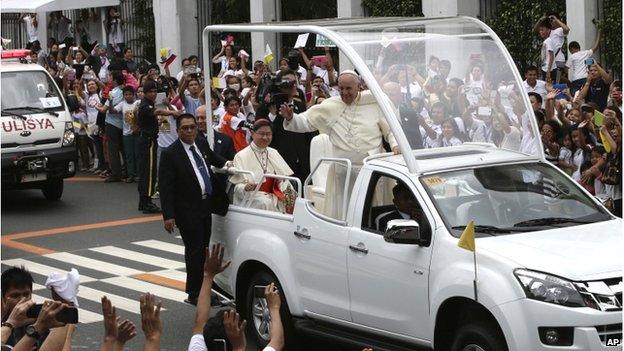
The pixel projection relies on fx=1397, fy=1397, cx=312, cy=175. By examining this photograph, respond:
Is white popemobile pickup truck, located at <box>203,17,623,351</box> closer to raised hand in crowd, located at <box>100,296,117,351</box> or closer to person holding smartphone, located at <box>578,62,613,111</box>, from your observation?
raised hand in crowd, located at <box>100,296,117,351</box>

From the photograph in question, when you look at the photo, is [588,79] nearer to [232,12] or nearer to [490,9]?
[490,9]

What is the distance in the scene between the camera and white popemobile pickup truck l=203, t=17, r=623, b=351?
8.89 m

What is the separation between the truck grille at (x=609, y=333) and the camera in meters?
8.78

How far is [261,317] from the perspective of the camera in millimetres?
11648

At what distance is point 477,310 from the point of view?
933 centimetres

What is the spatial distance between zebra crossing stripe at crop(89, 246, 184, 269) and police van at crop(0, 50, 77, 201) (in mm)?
3607

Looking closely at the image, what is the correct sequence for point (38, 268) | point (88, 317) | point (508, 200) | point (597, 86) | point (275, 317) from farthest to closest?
1. point (597, 86)
2. point (38, 268)
3. point (88, 317)
4. point (508, 200)
5. point (275, 317)

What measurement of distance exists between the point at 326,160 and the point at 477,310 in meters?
2.45

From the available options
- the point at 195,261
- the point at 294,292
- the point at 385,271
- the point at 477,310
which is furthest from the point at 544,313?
the point at 195,261

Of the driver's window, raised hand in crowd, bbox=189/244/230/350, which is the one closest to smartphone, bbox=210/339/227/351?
raised hand in crowd, bbox=189/244/230/350

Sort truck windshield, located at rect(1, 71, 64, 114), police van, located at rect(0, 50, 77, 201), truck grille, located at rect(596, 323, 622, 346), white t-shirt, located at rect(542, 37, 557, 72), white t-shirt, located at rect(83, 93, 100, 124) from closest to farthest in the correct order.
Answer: truck grille, located at rect(596, 323, 622, 346), police van, located at rect(0, 50, 77, 201), truck windshield, located at rect(1, 71, 64, 114), white t-shirt, located at rect(542, 37, 557, 72), white t-shirt, located at rect(83, 93, 100, 124)

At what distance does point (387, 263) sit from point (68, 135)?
12.1 m

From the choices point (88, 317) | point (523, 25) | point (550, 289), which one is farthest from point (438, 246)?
point (523, 25)

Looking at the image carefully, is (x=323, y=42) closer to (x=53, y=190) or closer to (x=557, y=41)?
(x=557, y=41)
